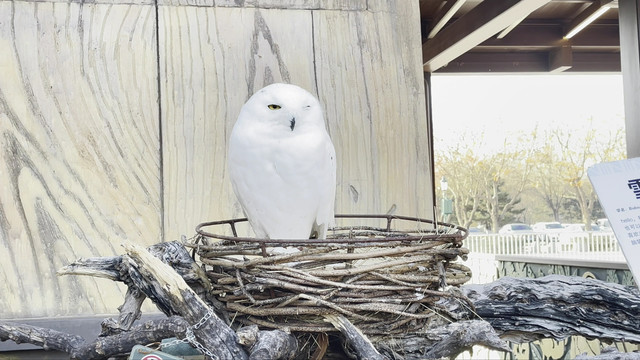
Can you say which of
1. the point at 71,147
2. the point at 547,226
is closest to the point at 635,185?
the point at 71,147

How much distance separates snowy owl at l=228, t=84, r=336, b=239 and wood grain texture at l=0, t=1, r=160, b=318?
1.75ft

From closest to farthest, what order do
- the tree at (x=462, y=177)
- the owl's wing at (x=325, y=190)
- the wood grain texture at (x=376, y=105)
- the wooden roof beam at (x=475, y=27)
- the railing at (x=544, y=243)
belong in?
the owl's wing at (x=325, y=190), the wood grain texture at (x=376, y=105), the wooden roof beam at (x=475, y=27), the railing at (x=544, y=243), the tree at (x=462, y=177)

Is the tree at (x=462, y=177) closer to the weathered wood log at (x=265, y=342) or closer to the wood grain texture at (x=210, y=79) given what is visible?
the wood grain texture at (x=210, y=79)

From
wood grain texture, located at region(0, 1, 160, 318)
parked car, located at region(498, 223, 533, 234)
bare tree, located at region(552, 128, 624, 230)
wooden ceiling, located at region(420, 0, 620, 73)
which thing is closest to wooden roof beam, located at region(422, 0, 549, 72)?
wooden ceiling, located at region(420, 0, 620, 73)

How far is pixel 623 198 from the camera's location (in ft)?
2.89

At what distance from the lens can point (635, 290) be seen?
1022 millimetres

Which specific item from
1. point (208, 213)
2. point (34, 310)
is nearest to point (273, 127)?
point (208, 213)

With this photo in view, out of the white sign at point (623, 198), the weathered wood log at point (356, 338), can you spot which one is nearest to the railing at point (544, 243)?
the white sign at point (623, 198)

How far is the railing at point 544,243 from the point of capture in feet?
35.0

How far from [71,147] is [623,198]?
105 centimetres

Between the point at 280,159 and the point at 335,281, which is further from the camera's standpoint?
the point at 280,159

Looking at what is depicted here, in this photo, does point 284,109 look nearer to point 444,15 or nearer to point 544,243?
point 444,15

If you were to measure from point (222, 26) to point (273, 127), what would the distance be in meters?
0.64

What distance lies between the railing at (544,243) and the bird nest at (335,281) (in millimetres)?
10172
